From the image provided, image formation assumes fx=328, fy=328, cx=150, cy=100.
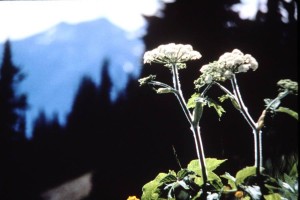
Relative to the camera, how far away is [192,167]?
2229 mm

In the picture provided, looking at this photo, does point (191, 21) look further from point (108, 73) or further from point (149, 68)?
point (108, 73)

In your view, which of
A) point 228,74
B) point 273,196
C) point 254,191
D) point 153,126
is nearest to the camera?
point 254,191

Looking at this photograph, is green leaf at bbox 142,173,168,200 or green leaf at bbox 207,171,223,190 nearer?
green leaf at bbox 207,171,223,190

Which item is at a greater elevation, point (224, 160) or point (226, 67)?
point (226, 67)

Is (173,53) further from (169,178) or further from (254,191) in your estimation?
(254,191)

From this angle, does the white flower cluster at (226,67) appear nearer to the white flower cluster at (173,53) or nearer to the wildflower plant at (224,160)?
the wildflower plant at (224,160)

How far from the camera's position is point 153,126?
5098mm

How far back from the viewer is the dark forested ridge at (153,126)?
15.6 ft

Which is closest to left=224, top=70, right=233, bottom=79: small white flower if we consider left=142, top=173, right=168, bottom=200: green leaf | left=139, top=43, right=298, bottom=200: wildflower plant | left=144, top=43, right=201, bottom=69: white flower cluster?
left=139, top=43, right=298, bottom=200: wildflower plant

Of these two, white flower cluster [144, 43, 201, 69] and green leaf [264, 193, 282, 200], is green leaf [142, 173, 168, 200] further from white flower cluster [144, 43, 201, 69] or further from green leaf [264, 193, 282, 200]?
white flower cluster [144, 43, 201, 69]

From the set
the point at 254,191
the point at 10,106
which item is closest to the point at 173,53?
the point at 254,191

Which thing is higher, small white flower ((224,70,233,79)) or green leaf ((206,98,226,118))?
small white flower ((224,70,233,79))

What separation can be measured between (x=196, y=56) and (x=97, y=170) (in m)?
3.17

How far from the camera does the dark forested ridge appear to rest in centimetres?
477
